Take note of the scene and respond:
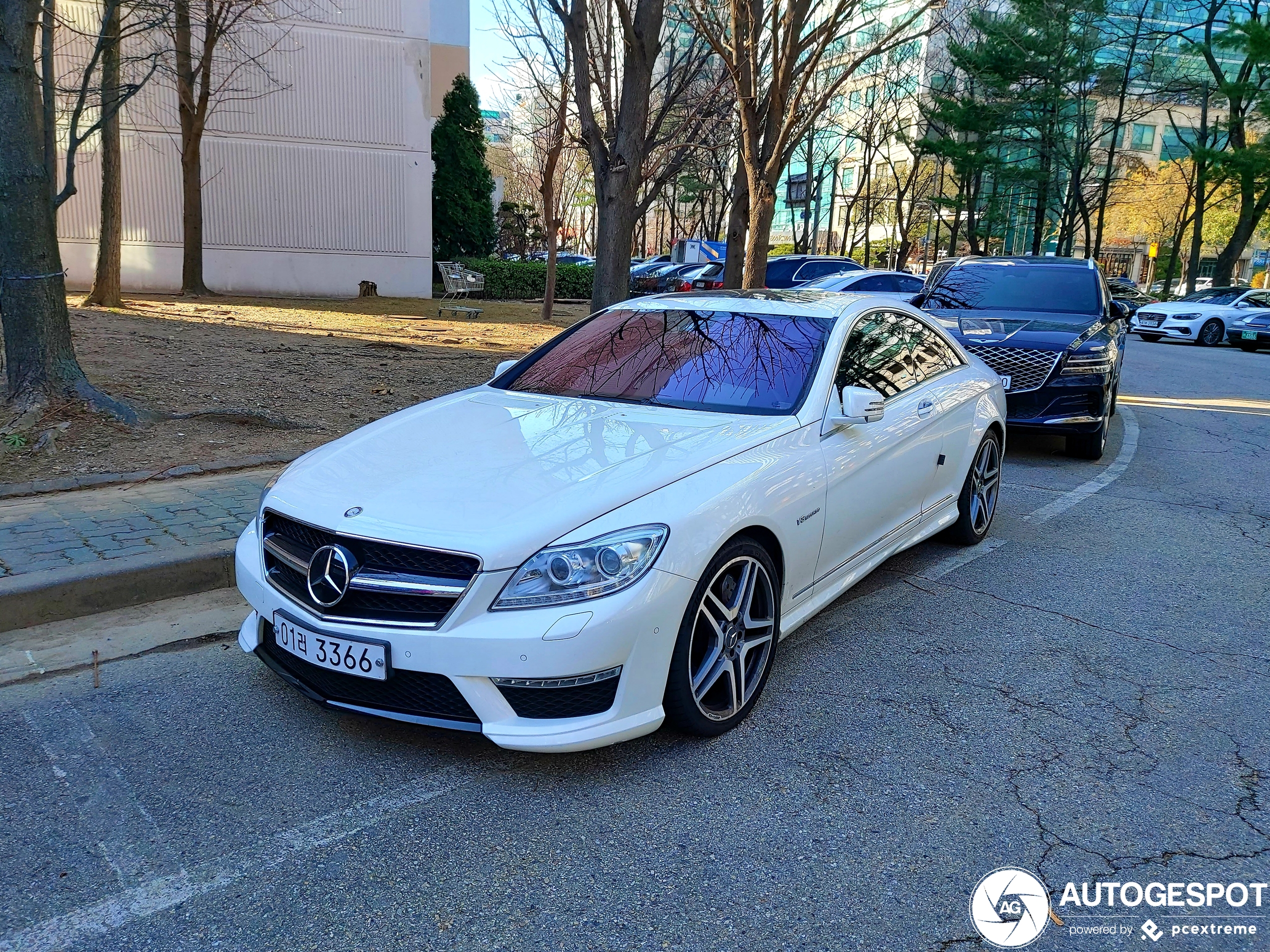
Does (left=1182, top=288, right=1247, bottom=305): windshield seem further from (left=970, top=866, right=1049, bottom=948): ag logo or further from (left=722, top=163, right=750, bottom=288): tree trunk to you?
(left=970, top=866, right=1049, bottom=948): ag logo

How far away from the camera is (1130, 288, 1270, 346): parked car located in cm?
2441

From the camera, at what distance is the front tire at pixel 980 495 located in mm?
5688

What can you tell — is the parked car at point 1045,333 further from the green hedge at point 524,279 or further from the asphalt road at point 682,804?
the green hedge at point 524,279

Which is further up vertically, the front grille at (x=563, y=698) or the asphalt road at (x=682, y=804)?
the front grille at (x=563, y=698)

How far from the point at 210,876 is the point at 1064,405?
24.1ft

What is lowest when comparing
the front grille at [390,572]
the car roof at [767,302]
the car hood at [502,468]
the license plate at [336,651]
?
the license plate at [336,651]

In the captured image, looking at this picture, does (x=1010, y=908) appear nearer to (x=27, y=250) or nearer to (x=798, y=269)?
(x=27, y=250)

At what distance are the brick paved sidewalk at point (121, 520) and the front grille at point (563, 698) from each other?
9.27ft

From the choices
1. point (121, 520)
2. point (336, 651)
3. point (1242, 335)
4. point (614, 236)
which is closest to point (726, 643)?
point (336, 651)

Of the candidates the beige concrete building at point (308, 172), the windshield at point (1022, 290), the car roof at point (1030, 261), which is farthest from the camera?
the beige concrete building at point (308, 172)

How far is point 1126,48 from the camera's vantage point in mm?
42375

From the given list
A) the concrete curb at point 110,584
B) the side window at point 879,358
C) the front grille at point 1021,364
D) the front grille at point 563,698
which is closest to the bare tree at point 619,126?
the front grille at point 1021,364

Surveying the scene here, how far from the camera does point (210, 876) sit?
269 cm

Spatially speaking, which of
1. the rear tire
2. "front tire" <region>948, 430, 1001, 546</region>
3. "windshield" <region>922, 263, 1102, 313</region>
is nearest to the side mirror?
"front tire" <region>948, 430, 1001, 546</region>
